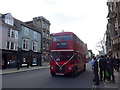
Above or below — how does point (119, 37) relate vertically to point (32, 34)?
below

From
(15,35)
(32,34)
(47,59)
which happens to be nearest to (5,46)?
(15,35)

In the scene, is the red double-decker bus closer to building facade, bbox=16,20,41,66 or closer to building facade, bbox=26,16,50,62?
building facade, bbox=16,20,41,66

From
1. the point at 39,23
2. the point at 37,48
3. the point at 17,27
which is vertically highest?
the point at 39,23

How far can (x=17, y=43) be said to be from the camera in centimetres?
3014

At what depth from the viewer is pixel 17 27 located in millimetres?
30812

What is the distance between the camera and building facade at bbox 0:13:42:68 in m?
26.9

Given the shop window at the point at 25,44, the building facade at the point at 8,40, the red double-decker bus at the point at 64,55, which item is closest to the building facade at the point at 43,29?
the shop window at the point at 25,44

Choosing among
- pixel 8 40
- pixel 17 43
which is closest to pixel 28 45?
pixel 17 43

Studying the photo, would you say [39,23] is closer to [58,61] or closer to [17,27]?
[17,27]

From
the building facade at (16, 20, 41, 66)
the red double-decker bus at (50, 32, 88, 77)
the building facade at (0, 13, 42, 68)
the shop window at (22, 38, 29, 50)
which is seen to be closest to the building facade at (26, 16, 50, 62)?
the building facade at (16, 20, 41, 66)

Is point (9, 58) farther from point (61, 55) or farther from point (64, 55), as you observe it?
point (64, 55)

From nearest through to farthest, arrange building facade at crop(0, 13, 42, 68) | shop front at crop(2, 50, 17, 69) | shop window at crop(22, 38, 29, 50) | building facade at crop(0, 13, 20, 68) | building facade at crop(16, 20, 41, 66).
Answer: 1. building facade at crop(0, 13, 20, 68)
2. shop front at crop(2, 50, 17, 69)
3. building facade at crop(0, 13, 42, 68)
4. building facade at crop(16, 20, 41, 66)
5. shop window at crop(22, 38, 29, 50)

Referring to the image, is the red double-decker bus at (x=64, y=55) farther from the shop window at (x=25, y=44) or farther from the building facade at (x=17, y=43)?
the shop window at (x=25, y=44)

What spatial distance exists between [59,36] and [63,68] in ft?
11.5
